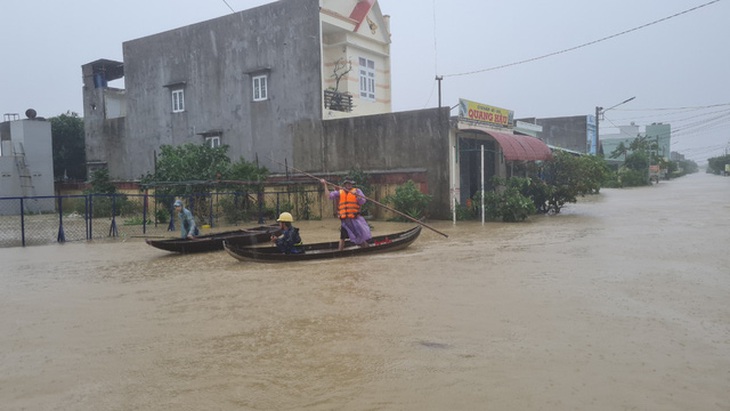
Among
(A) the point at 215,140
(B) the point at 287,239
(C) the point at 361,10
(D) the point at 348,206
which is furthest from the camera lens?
(A) the point at 215,140

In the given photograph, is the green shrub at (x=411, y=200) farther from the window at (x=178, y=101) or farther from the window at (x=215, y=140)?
the window at (x=178, y=101)

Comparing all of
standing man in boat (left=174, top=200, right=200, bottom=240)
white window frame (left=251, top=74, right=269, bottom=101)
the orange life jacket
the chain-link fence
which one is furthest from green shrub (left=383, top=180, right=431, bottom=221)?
white window frame (left=251, top=74, right=269, bottom=101)

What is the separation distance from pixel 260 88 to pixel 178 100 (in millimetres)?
5986

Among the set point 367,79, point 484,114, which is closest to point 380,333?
point 484,114

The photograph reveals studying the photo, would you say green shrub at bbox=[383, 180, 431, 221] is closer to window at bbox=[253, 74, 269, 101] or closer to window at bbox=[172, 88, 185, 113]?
window at bbox=[253, 74, 269, 101]

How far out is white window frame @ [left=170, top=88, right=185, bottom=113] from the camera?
2842 centimetres

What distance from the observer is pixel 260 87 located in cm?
2539

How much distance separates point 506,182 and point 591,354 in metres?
15.0

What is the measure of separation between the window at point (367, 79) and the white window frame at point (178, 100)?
31.9ft

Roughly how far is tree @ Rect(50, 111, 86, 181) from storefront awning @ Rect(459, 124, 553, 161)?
27724mm

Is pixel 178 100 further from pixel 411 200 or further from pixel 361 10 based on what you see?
pixel 411 200

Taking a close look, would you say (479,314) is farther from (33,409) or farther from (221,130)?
(221,130)

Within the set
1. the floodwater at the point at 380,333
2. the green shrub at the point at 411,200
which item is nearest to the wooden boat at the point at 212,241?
the floodwater at the point at 380,333

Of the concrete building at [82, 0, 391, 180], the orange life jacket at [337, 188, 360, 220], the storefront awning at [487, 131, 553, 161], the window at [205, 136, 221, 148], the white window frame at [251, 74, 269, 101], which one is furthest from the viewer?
the window at [205, 136, 221, 148]
